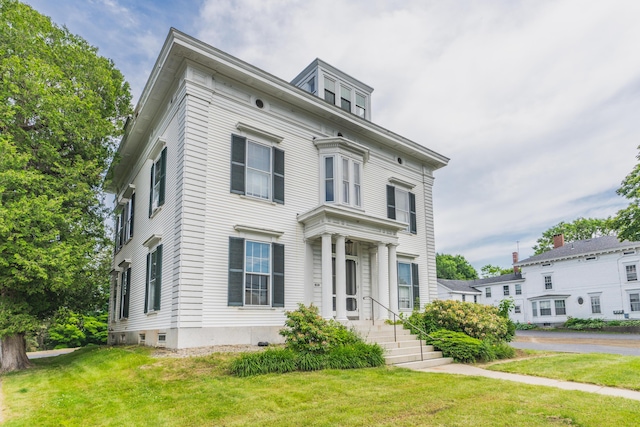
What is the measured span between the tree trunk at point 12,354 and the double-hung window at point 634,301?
41061 millimetres

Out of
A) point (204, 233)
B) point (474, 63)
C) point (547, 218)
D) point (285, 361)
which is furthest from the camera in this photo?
point (547, 218)

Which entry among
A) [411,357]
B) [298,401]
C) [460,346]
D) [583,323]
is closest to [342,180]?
[411,357]

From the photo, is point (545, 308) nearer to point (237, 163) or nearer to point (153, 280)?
point (237, 163)

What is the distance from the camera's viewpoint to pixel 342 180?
14.5 meters

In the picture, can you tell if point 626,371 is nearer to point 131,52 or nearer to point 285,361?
point 285,361

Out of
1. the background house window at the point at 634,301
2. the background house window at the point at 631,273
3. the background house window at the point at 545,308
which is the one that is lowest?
the background house window at the point at 545,308

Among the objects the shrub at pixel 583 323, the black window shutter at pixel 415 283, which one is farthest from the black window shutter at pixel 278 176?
the shrub at pixel 583 323

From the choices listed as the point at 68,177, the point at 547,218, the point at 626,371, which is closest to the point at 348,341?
the point at 626,371

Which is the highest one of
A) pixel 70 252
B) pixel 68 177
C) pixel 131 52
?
pixel 131 52

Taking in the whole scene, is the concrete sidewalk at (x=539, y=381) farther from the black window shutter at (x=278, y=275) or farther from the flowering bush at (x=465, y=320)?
the black window shutter at (x=278, y=275)

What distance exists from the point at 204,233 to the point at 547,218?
5038 cm

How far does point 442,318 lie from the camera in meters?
12.9

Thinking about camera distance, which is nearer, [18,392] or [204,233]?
[18,392]

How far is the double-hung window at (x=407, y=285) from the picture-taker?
53.8 ft
